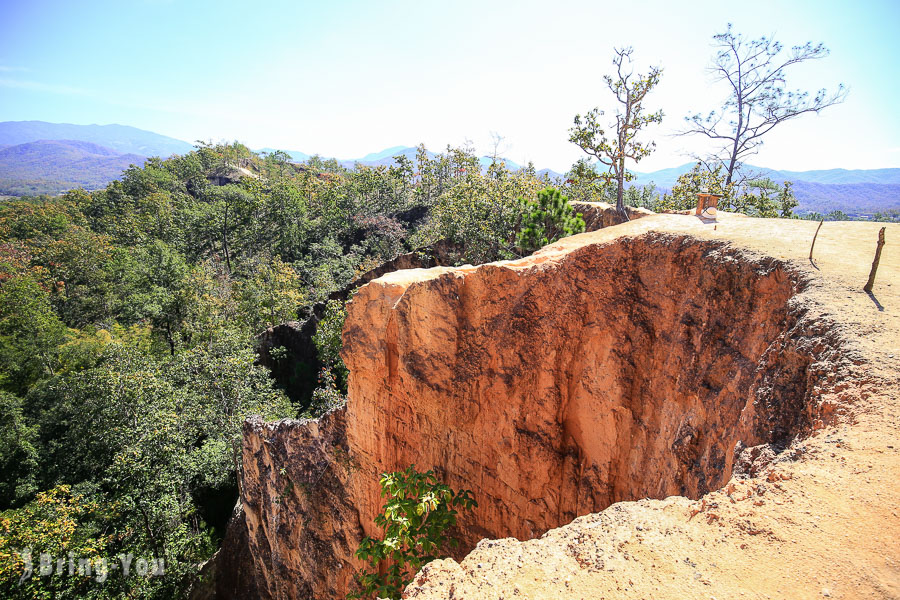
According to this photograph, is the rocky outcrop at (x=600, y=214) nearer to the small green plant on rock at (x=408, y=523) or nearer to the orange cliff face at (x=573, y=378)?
the orange cliff face at (x=573, y=378)

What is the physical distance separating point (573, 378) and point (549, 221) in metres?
11.0

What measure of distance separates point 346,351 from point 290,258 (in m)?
40.9

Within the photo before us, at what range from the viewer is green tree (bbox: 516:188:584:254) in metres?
18.1

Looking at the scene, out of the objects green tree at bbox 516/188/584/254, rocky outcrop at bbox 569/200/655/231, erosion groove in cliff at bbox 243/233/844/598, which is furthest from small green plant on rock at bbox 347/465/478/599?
rocky outcrop at bbox 569/200/655/231

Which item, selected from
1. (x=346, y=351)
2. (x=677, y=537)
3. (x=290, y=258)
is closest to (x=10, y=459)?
(x=346, y=351)

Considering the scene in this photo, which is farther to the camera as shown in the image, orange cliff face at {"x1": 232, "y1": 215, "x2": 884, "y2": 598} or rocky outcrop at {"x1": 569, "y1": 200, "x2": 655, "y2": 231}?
rocky outcrop at {"x1": 569, "y1": 200, "x2": 655, "y2": 231}

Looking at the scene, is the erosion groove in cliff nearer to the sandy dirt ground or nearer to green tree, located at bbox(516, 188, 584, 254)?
the sandy dirt ground

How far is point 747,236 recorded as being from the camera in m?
7.94

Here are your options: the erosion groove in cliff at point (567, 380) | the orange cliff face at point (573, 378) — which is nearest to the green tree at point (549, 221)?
the orange cliff face at point (573, 378)

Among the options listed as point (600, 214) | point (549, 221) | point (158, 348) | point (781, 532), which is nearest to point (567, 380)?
point (781, 532)

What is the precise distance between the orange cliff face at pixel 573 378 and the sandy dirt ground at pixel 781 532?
1.30 feet

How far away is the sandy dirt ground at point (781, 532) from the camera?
3.50 m

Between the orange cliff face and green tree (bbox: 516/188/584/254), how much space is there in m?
7.93

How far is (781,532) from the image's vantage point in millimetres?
3826
